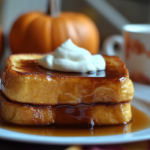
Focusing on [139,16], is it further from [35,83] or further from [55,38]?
[35,83]

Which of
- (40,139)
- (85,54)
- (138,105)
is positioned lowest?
(138,105)

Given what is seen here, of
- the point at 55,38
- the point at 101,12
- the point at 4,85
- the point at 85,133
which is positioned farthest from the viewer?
the point at 101,12

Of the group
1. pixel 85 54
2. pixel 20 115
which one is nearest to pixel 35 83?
pixel 20 115

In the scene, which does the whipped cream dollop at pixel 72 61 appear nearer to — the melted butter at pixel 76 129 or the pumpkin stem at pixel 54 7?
the melted butter at pixel 76 129

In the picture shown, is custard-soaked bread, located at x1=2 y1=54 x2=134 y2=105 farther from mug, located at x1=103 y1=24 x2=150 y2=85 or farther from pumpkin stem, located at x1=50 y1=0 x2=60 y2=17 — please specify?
pumpkin stem, located at x1=50 y1=0 x2=60 y2=17

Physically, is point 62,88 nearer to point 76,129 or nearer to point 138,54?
point 76,129

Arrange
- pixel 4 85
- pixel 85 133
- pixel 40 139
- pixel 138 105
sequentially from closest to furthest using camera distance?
pixel 40 139
pixel 85 133
pixel 4 85
pixel 138 105

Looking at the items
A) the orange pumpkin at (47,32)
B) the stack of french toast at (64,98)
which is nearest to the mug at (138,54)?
the orange pumpkin at (47,32)
